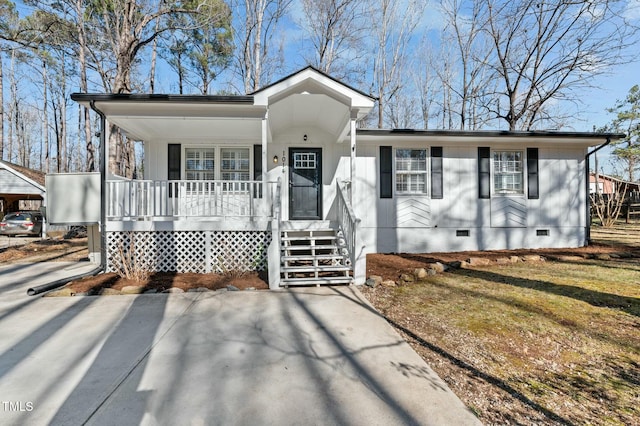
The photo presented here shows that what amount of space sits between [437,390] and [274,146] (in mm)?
6856

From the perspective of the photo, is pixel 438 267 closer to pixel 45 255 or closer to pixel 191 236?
pixel 191 236

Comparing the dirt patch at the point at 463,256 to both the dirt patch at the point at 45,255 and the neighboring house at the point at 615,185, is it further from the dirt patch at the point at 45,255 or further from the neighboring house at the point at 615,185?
the neighboring house at the point at 615,185

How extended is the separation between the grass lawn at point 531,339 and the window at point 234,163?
4882 millimetres

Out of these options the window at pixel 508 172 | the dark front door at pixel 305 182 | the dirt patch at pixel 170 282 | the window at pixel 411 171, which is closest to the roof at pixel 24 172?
the dirt patch at pixel 170 282

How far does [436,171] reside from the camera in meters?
8.12

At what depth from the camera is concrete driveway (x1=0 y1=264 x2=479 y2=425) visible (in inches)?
78.4

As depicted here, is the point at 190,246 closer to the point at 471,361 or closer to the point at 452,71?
the point at 471,361

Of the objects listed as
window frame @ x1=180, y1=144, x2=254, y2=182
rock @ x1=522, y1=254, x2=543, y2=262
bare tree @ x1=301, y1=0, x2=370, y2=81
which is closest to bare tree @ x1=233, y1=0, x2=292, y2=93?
bare tree @ x1=301, y1=0, x2=370, y2=81

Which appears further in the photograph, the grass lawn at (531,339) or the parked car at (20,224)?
the parked car at (20,224)

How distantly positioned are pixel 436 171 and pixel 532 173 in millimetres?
2714

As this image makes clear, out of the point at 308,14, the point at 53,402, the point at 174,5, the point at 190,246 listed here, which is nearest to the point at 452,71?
the point at 308,14

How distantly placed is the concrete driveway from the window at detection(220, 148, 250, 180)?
4.48 meters

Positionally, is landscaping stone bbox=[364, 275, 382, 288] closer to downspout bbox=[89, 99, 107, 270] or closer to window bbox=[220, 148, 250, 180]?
window bbox=[220, 148, 250, 180]

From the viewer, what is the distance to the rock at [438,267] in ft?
19.7
